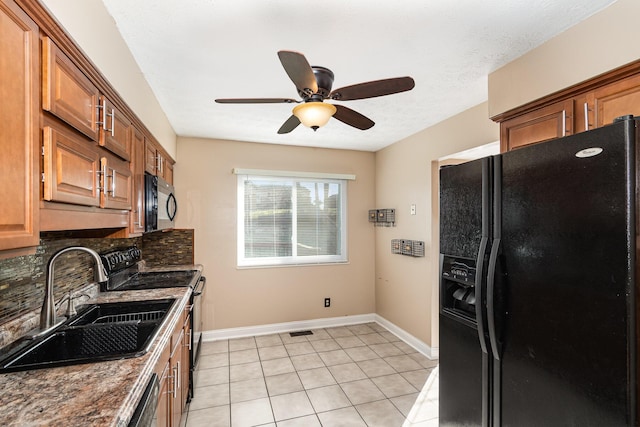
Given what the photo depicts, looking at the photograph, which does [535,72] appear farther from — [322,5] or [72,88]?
[72,88]

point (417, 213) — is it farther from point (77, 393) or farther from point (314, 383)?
point (77, 393)

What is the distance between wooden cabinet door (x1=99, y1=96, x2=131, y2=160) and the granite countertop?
3.14ft

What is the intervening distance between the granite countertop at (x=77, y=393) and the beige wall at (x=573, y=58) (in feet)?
7.68

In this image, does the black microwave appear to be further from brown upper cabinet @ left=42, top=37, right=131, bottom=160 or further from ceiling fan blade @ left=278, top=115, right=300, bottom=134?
ceiling fan blade @ left=278, top=115, right=300, bottom=134

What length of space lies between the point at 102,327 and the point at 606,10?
2.85 meters

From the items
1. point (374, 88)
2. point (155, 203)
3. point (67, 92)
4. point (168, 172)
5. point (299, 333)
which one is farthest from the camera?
point (299, 333)

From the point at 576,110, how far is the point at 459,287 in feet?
3.57

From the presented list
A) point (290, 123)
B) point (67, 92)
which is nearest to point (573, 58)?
point (290, 123)

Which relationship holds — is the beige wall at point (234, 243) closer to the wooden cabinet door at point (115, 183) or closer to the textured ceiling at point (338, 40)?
the textured ceiling at point (338, 40)

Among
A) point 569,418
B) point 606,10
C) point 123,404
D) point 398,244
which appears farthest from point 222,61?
point 398,244

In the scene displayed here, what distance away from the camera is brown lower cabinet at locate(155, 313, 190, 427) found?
150cm

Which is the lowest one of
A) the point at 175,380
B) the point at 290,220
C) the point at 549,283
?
the point at 175,380

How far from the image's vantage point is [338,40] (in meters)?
1.76

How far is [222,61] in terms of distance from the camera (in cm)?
200
